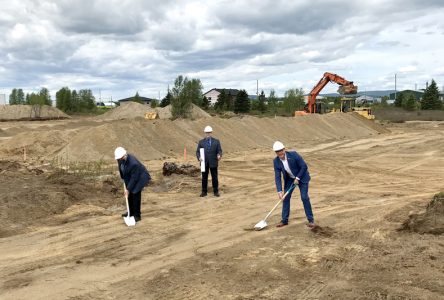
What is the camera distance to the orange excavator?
37406 mm

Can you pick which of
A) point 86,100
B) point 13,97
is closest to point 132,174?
point 86,100

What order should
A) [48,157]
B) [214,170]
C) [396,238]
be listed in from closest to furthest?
[396,238] < [214,170] < [48,157]

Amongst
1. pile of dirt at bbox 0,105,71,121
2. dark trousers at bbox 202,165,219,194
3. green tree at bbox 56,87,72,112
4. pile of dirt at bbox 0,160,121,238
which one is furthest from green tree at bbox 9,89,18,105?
dark trousers at bbox 202,165,219,194

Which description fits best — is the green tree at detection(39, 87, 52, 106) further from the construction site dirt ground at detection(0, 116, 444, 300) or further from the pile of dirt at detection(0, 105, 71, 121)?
the construction site dirt ground at detection(0, 116, 444, 300)

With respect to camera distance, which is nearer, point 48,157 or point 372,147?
point 48,157

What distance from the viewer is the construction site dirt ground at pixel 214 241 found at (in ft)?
Result: 18.3

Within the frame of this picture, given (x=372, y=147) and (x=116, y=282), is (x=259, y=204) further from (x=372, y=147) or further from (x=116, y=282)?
(x=372, y=147)

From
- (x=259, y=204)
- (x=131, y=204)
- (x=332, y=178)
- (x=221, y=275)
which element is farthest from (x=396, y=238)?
(x=332, y=178)

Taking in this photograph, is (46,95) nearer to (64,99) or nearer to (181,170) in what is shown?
(64,99)

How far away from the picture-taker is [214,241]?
7.54m

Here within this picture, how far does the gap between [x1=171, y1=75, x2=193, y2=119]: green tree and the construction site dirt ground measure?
31766mm

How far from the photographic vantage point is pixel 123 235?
7961 millimetres

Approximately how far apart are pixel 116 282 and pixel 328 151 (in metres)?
19.7

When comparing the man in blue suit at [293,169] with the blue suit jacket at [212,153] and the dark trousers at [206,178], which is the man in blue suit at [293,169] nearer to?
the blue suit jacket at [212,153]
